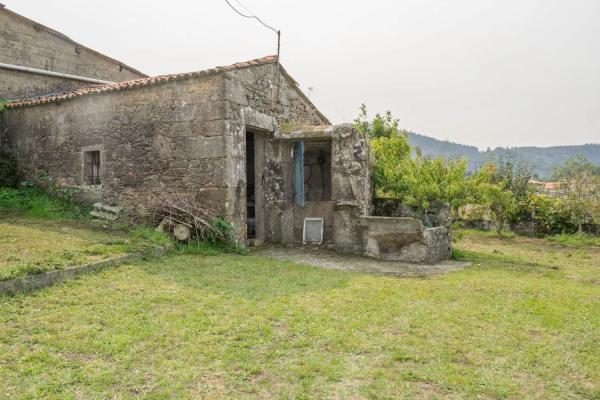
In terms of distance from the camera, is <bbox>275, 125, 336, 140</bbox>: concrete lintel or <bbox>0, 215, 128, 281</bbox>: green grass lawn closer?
<bbox>0, 215, 128, 281</bbox>: green grass lawn

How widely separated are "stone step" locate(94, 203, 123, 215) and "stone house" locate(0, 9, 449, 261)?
199 mm

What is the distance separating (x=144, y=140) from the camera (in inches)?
389

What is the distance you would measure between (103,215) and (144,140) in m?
2.02

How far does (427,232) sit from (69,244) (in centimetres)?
691

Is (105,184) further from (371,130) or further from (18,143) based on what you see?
(371,130)

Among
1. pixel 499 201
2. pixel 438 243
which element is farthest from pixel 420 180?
pixel 499 201

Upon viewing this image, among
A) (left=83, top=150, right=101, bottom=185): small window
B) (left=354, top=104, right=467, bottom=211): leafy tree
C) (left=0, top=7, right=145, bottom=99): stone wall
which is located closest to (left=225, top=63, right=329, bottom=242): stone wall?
(left=354, top=104, right=467, bottom=211): leafy tree

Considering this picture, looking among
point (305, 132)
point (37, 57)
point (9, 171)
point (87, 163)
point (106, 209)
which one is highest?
point (37, 57)

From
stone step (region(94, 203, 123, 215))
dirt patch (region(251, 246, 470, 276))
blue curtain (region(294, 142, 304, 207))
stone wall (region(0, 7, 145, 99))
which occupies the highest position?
stone wall (region(0, 7, 145, 99))

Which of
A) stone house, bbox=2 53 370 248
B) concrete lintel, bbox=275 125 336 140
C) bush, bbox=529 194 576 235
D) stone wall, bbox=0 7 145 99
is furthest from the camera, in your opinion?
bush, bbox=529 194 576 235

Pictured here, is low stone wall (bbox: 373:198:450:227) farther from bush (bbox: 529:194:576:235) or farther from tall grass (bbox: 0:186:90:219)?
bush (bbox: 529:194:576:235)

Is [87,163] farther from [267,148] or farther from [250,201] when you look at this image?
[267,148]

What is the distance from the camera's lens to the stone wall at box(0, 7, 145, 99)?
13.8m

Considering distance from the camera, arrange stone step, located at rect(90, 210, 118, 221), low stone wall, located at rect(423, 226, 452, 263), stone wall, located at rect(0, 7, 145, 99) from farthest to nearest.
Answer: stone wall, located at rect(0, 7, 145, 99)
stone step, located at rect(90, 210, 118, 221)
low stone wall, located at rect(423, 226, 452, 263)
